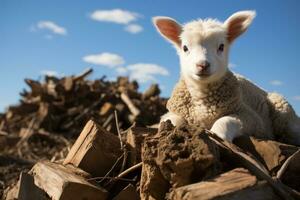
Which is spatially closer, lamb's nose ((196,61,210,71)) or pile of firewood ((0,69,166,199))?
lamb's nose ((196,61,210,71))

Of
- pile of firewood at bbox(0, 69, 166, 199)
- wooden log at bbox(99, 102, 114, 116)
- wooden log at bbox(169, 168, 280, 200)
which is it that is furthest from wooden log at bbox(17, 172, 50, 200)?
wooden log at bbox(99, 102, 114, 116)

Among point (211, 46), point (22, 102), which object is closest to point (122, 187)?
point (211, 46)

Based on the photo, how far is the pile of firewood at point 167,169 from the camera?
3.37m

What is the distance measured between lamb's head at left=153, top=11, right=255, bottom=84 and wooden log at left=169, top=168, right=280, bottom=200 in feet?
5.45

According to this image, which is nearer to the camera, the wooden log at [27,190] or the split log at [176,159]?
the split log at [176,159]

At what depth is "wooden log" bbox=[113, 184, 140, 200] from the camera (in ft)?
12.8

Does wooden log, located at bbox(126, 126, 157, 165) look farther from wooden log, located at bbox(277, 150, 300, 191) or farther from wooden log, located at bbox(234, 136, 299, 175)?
wooden log, located at bbox(277, 150, 300, 191)

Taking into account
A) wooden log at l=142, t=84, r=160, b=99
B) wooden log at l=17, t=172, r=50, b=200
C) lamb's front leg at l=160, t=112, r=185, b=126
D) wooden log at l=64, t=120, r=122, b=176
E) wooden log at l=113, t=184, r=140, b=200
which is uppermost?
wooden log at l=142, t=84, r=160, b=99

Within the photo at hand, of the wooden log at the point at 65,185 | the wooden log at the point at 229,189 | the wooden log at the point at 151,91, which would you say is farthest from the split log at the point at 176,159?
the wooden log at the point at 151,91

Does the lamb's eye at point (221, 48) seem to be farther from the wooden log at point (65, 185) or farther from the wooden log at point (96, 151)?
the wooden log at point (65, 185)

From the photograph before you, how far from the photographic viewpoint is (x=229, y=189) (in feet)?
10.5

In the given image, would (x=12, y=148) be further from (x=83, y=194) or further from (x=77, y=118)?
(x=83, y=194)

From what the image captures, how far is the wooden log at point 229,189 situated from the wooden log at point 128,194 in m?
0.65

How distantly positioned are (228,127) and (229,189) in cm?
151
